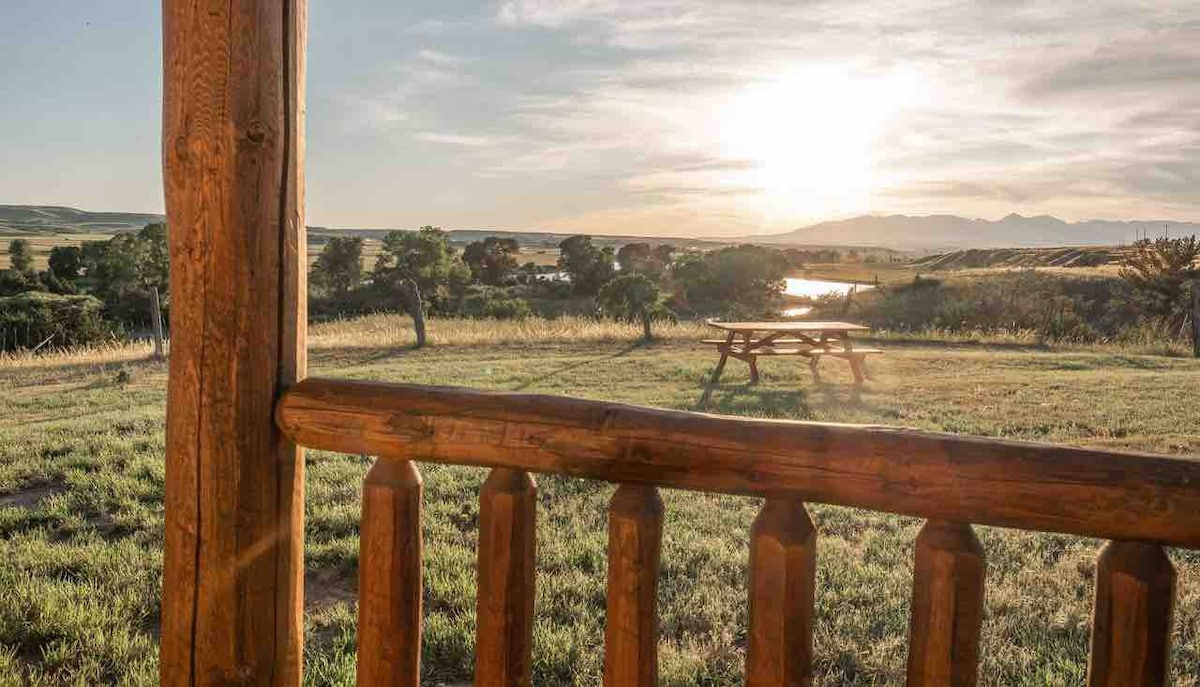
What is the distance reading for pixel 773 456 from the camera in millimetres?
1228

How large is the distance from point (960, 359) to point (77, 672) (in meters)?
13.2

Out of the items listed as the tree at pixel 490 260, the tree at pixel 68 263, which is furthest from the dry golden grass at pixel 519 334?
the tree at pixel 490 260

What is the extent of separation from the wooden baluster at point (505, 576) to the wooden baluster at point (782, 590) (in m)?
0.38

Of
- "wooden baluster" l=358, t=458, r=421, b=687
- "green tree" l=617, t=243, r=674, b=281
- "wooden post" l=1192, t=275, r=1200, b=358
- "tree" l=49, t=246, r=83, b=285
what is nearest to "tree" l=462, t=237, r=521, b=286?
"green tree" l=617, t=243, r=674, b=281

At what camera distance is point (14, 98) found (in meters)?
17.5

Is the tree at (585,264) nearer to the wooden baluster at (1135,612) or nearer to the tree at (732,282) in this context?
the tree at (732,282)

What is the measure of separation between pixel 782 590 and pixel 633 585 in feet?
0.74

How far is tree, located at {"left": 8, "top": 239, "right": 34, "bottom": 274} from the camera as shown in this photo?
2806 cm

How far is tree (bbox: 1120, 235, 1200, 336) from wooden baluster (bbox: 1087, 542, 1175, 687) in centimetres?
2537

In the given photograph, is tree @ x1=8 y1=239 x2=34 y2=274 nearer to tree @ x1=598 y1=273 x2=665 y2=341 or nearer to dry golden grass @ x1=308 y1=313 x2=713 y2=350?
dry golden grass @ x1=308 y1=313 x2=713 y2=350

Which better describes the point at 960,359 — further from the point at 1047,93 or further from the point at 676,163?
the point at 676,163

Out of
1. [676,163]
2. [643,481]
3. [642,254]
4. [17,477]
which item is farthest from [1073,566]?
[642,254]

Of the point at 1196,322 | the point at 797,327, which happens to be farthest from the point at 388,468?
the point at 1196,322

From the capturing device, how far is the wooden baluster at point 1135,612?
1080 mm
